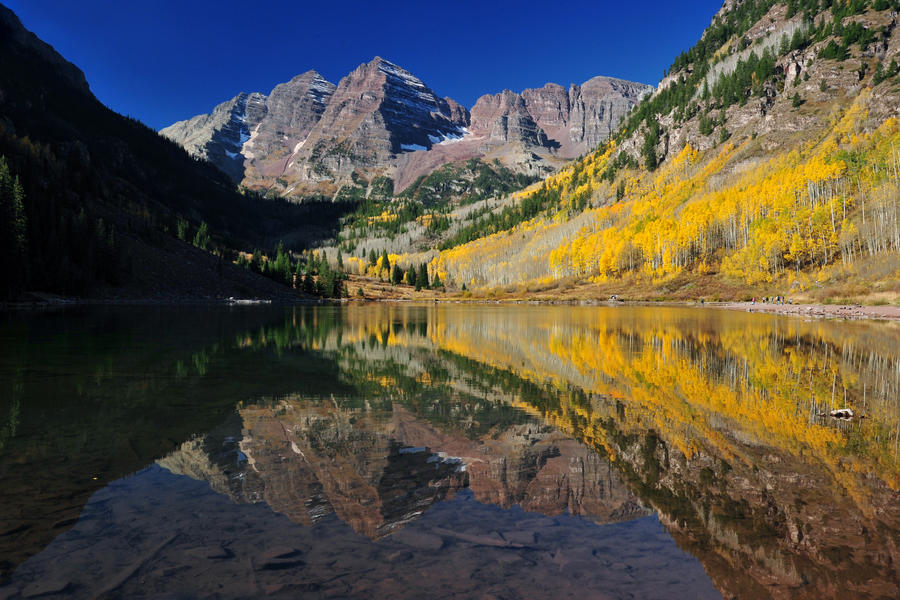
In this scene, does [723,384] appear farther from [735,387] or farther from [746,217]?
[746,217]

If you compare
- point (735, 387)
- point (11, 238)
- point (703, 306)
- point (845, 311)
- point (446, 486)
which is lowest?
point (446, 486)

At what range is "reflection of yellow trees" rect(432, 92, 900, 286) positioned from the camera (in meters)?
80.8

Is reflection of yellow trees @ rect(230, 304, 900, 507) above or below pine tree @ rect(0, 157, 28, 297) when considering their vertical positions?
below

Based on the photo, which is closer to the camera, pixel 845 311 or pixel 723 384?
pixel 723 384

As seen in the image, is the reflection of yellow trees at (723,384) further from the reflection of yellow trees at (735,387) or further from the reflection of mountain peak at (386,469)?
the reflection of mountain peak at (386,469)

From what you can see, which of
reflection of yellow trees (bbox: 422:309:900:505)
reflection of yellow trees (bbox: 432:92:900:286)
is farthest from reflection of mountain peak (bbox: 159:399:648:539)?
reflection of yellow trees (bbox: 432:92:900:286)

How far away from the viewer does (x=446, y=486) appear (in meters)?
7.42

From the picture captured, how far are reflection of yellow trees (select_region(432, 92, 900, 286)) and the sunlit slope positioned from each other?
0.37 m

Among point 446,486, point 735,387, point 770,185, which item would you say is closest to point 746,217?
point 770,185

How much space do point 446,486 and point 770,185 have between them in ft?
407

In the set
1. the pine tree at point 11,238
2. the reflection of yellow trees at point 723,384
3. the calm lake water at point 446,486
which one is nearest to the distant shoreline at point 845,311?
the reflection of yellow trees at point 723,384

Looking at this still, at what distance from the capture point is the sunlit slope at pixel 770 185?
81.1 metres

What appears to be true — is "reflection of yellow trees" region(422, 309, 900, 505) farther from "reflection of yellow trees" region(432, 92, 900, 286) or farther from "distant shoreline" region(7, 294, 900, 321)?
"reflection of yellow trees" region(432, 92, 900, 286)

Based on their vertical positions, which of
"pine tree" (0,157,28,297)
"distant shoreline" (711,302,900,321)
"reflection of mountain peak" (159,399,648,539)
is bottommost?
"reflection of mountain peak" (159,399,648,539)
